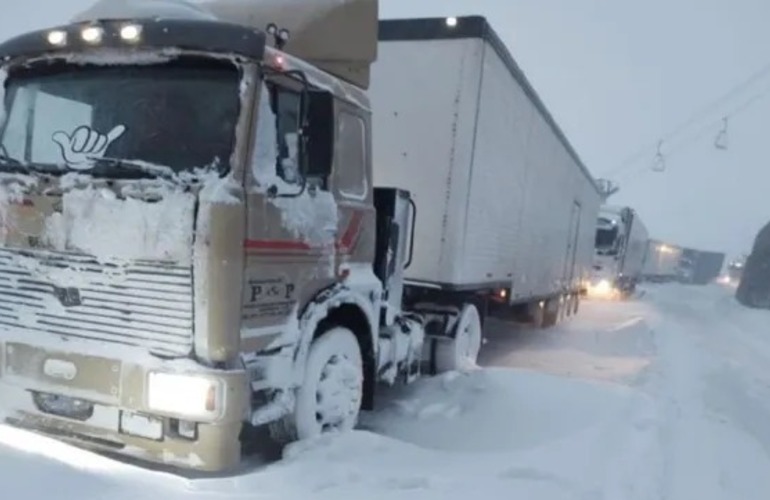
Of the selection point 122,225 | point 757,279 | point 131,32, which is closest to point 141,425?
point 122,225

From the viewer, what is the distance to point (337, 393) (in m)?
5.13

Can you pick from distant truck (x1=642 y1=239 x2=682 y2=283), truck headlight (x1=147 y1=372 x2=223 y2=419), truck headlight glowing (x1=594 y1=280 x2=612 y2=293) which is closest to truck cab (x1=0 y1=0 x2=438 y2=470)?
truck headlight (x1=147 y1=372 x2=223 y2=419)

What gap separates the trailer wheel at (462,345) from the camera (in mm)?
8047

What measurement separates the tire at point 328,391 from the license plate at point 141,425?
0.95 meters

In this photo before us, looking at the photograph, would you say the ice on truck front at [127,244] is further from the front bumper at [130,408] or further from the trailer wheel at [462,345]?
the trailer wheel at [462,345]

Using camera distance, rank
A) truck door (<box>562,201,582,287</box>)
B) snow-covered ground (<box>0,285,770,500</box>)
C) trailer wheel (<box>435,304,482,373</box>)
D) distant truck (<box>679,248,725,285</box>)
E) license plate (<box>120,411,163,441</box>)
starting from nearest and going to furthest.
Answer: snow-covered ground (<box>0,285,770,500</box>) < license plate (<box>120,411,163,441</box>) < trailer wheel (<box>435,304,482,373</box>) < truck door (<box>562,201,582,287</box>) < distant truck (<box>679,248,725,285</box>)

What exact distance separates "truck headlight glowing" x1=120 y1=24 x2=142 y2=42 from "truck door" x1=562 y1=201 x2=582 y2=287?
480 inches

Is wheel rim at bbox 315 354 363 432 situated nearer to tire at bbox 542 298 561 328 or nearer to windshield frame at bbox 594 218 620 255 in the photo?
tire at bbox 542 298 561 328

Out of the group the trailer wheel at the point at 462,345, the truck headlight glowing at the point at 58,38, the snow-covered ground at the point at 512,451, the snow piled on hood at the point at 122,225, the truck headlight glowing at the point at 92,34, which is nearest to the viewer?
the snow-covered ground at the point at 512,451

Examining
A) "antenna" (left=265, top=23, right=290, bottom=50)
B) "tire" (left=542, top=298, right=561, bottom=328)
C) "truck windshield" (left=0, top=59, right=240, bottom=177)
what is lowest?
"tire" (left=542, top=298, right=561, bottom=328)

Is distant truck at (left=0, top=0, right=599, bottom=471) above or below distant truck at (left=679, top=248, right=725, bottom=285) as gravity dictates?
above

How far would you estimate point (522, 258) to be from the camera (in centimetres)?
1066

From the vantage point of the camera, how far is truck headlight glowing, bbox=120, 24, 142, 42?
413 cm

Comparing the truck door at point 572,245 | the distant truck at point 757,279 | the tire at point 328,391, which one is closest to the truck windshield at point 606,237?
the distant truck at point 757,279
